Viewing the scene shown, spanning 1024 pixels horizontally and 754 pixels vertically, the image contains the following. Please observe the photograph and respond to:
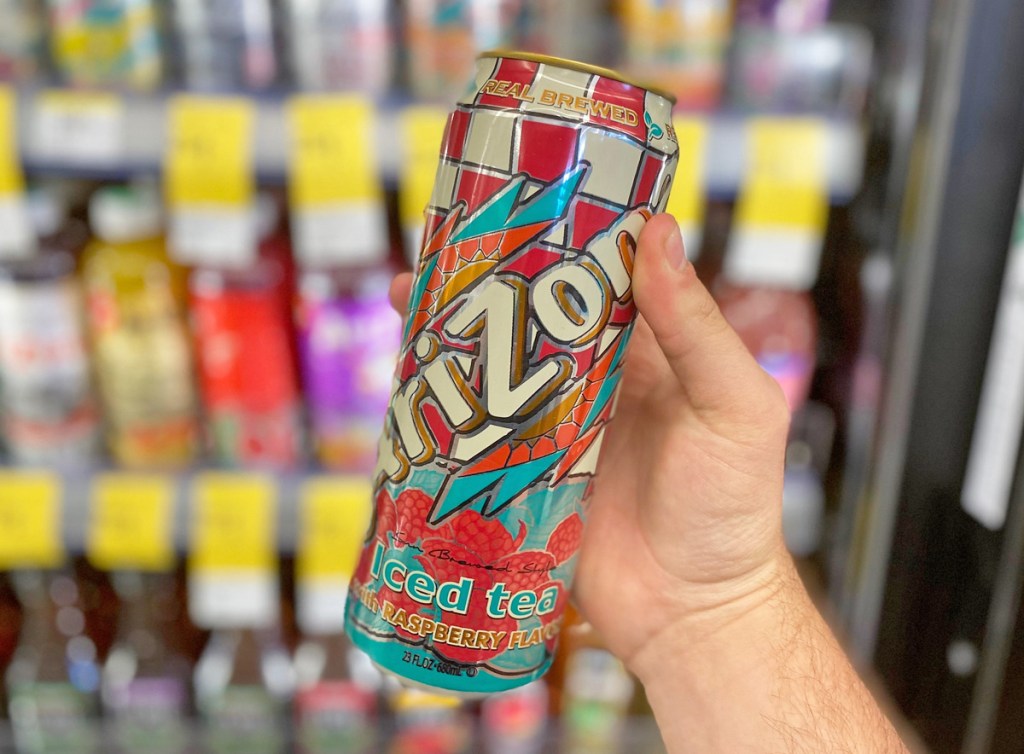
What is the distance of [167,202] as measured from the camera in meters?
1.14

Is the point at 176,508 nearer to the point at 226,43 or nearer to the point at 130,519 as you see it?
the point at 130,519

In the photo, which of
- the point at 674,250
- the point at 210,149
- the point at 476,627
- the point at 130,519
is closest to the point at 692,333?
the point at 674,250

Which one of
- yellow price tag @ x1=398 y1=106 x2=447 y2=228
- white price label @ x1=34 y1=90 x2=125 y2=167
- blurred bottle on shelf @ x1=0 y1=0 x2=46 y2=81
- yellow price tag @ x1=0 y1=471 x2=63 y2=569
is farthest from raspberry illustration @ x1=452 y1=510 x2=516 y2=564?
blurred bottle on shelf @ x1=0 y1=0 x2=46 y2=81

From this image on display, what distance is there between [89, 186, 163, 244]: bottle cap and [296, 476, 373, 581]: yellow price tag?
41cm

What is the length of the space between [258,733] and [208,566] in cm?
33

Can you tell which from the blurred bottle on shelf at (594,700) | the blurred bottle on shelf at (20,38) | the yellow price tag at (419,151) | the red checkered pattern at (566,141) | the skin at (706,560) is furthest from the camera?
the blurred bottle on shelf at (594,700)

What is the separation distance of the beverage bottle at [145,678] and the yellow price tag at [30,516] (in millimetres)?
194

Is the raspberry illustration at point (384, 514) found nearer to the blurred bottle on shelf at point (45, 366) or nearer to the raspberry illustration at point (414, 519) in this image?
the raspberry illustration at point (414, 519)

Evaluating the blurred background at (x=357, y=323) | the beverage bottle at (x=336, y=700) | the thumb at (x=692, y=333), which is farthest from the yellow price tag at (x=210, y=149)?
the beverage bottle at (x=336, y=700)

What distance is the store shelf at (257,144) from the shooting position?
39.5 inches

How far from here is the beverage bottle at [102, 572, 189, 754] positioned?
1303mm

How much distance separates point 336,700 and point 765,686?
80 cm

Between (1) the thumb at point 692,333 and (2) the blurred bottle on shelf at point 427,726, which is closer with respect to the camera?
(1) the thumb at point 692,333

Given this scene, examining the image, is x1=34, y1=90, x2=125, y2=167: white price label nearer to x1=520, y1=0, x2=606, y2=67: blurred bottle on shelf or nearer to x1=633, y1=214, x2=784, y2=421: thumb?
x1=520, y1=0, x2=606, y2=67: blurred bottle on shelf
